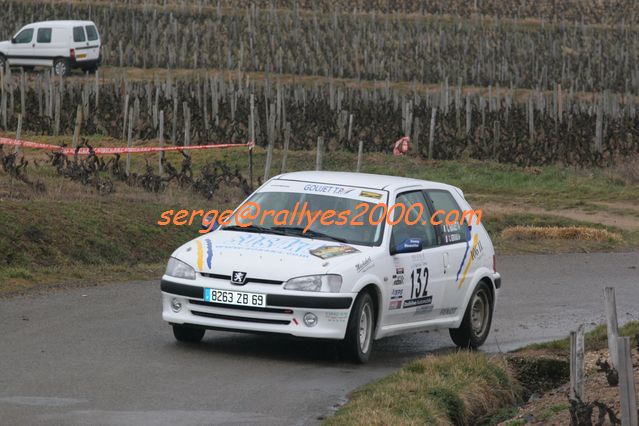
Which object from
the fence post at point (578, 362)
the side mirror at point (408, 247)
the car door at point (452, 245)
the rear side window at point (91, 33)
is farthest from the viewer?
the rear side window at point (91, 33)

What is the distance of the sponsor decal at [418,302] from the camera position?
Answer: 13.1 metres

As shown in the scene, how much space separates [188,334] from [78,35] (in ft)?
133

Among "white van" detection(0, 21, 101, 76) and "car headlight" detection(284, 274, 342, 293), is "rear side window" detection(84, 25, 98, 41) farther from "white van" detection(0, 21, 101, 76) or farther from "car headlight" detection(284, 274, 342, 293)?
"car headlight" detection(284, 274, 342, 293)

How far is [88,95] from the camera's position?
40156 mm

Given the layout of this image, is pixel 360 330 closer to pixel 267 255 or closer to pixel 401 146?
pixel 267 255

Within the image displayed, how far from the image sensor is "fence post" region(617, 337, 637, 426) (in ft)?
25.5

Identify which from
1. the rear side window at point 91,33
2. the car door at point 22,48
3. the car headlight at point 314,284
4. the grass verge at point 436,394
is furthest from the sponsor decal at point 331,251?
the rear side window at point 91,33

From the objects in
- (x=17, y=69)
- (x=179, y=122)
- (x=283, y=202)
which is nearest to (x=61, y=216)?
(x=283, y=202)

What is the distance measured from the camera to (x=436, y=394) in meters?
10.6

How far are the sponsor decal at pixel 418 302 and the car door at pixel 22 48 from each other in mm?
40898

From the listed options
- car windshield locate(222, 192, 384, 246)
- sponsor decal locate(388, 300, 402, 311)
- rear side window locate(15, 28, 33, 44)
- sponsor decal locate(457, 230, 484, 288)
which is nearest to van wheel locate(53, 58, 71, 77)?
rear side window locate(15, 28, 33, 44)

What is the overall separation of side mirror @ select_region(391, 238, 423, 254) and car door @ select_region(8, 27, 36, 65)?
41.3 meters

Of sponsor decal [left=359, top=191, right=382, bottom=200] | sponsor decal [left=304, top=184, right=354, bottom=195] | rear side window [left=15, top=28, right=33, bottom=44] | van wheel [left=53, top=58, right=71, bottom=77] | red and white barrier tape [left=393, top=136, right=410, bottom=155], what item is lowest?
van wheel [left=53, top=58, right=71, bottom=77]

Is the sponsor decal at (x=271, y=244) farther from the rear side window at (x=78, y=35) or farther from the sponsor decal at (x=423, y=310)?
the rear side window at (x=78, y=35)
